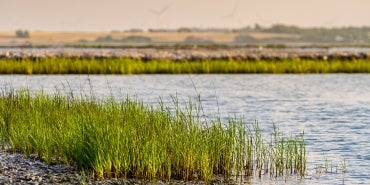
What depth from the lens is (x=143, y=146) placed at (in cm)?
1616

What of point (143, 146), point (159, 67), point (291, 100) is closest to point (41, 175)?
point (143, 146)

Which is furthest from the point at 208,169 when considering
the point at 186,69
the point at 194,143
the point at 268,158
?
the point at 186,69

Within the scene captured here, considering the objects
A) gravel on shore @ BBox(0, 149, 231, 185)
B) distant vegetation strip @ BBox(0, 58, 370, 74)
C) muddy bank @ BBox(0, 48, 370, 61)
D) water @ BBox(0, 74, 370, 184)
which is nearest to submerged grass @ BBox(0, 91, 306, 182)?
gravel on shore @ BBox(0, 149, 231, 185)

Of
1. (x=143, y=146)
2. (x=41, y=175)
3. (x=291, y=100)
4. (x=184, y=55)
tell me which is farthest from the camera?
(x=184, y=55)

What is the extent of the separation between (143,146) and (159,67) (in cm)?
4585

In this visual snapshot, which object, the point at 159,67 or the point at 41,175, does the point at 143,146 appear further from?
the point at 159,67

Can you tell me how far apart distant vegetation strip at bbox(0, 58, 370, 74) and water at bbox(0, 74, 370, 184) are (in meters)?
0.97

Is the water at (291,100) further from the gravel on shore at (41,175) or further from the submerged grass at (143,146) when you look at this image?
the gravel on shore at (41,175)

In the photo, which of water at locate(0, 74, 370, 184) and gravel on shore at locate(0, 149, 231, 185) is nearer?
gravel on shore at locate(0, 149, 231, 185)

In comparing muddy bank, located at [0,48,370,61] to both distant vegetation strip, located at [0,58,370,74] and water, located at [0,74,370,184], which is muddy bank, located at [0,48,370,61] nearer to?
distant vegetation strip, located at [0,58,370,74]

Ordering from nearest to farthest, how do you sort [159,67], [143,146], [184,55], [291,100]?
[143,146]
[291,100]
[159,67]
[184,55]

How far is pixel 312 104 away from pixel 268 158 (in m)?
20.8

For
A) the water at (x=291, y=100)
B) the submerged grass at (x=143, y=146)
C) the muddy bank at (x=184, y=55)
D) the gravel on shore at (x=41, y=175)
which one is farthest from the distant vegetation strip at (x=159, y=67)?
the gravel on shore at (x=41, y=175)

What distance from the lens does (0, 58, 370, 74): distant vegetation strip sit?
57.3m
